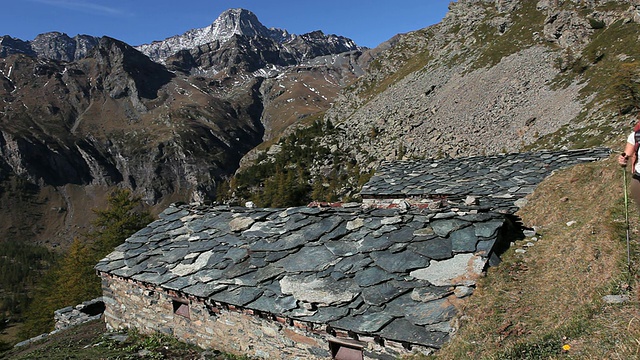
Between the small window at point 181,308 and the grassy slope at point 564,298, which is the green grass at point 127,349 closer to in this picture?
the small window at point 181,308

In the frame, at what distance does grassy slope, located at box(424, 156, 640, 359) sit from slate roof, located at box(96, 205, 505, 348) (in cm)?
47

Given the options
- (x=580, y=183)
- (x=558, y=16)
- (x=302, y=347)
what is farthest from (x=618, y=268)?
(x=558, y=16)

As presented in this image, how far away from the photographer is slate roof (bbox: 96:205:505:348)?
6.41 m

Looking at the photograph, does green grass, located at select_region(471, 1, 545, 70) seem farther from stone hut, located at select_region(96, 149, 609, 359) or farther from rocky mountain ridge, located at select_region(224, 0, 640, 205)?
stone hut, located at select_region(96, 149, 609, 359)

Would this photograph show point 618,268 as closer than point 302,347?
Yes

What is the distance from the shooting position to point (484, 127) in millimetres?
45656

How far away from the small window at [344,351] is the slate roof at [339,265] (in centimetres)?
50

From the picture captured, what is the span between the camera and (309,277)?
25.7 ft

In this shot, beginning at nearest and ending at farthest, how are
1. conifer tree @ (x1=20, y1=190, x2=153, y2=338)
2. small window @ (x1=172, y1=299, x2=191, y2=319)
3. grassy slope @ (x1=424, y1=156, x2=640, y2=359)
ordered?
grassy slope @ (x1=424, y1=156, x2=640, y2=359) < small window @ (x1=172, y1=299, x2=191, y2=319) < conifer tree @ (x1=20, y1=190, x2=153, y2=338)

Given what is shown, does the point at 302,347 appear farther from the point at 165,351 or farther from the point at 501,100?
the point at 501,100

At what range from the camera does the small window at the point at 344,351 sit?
21.6ft

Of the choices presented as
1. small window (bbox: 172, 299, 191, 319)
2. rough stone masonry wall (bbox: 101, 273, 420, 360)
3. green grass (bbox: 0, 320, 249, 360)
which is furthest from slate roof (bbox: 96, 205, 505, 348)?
green grass (bbox: 0, 320, 249, 360)

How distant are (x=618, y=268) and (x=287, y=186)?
182ft

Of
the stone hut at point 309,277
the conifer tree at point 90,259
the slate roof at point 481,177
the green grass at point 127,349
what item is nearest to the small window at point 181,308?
the stone hut at point 309,277
